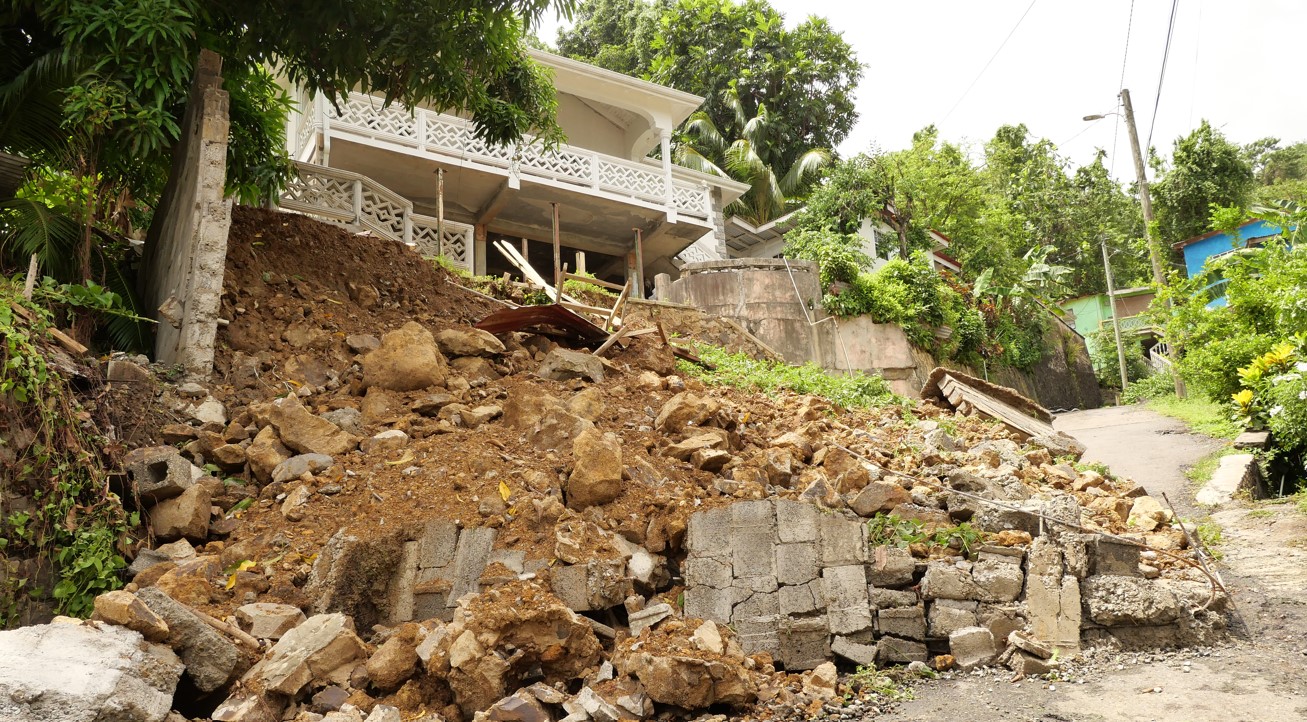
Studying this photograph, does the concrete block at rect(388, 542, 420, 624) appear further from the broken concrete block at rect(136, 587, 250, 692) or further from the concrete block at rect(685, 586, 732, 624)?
the concrete block at rect(685, 586, 732, 624)

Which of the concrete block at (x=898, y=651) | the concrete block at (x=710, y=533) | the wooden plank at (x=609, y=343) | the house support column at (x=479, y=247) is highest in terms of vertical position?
the house support column at (x=479, y=247)

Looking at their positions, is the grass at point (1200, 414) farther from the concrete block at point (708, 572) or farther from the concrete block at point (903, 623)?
the concrete block at point (708, 572)

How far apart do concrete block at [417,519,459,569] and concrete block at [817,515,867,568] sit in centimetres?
223

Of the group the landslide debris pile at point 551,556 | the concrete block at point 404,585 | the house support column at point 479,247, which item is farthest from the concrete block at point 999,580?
the house support column at point 479,247

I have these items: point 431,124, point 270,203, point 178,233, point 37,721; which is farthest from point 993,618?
point 431,124

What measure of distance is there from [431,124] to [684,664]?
39.0ft

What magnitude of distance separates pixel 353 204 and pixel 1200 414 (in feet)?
43.2

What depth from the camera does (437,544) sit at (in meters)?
5.64

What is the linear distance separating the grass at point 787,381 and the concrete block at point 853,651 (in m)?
4.47

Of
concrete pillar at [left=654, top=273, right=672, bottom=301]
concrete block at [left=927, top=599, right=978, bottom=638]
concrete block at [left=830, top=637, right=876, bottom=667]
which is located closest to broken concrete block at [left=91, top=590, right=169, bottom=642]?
concrete block at [left=830, top=637, right=876, bottom=667]

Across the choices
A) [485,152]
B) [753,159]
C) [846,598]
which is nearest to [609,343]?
[846,598]

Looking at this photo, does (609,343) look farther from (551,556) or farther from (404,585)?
(404,585)

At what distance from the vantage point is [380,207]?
12.2 m

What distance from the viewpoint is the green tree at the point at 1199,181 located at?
79.8 feet
